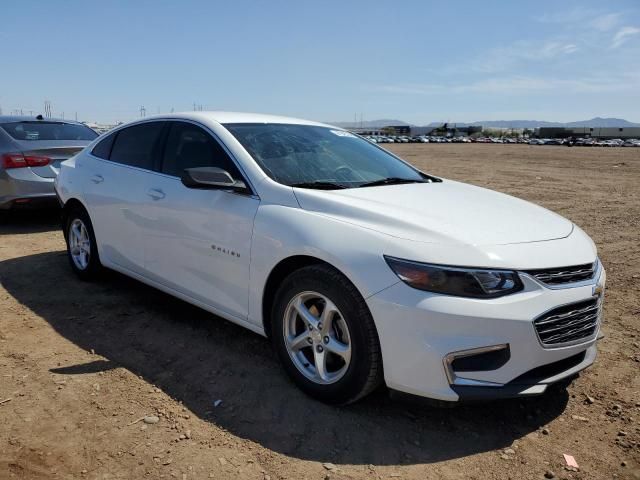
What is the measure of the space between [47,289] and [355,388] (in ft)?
11.2

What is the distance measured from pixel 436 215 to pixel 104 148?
3376 mm

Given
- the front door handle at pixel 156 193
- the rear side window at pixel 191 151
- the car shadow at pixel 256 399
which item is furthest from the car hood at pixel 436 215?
the front door handle at pixel 156 193

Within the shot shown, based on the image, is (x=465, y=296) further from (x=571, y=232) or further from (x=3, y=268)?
(x=3, y=268)

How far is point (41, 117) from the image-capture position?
784 cm

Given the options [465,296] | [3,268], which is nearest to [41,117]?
[3,268]

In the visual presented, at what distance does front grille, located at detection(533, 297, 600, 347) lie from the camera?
99.8 inches

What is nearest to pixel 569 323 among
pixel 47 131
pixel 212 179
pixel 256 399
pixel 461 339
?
pixel 461 339

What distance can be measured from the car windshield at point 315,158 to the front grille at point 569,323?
4.83 feet

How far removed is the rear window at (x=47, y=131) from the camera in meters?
7.25

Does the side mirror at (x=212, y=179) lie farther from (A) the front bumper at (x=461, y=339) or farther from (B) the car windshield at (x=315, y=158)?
(A) the front bumper at (x=461, y=339)

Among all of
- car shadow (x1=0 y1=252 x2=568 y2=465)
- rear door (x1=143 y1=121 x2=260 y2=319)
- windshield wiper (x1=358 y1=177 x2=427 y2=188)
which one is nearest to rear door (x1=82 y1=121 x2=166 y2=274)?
rear door (x1=143 y1=121 x2=260 y2=319)

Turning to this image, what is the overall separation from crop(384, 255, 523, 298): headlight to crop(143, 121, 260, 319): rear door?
116cm

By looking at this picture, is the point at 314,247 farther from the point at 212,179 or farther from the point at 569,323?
the point at 569,323

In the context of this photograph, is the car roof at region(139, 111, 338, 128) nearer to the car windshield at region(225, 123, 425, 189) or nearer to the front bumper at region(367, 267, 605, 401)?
the car windshield at region(225, 123, 425, 189)
